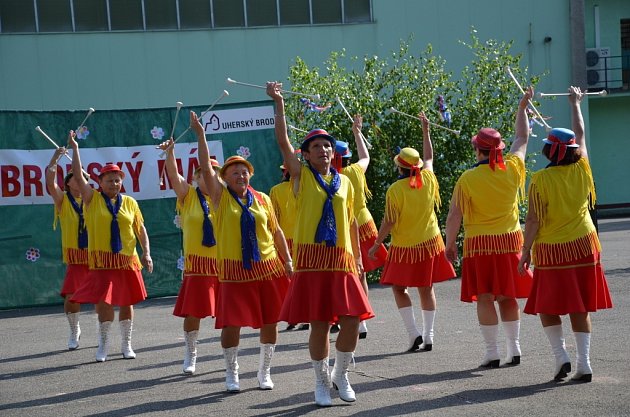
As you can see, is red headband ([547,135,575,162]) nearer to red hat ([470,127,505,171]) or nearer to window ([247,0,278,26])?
red hat ([470,127,505,171])

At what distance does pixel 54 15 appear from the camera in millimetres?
27844

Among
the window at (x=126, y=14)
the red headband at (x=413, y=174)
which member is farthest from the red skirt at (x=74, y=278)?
the window at (x=126, y=14)

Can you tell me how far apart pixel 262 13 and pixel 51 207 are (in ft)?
49.3

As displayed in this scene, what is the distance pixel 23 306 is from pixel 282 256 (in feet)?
26.8

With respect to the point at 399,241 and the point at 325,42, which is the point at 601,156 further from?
the point at 399,241

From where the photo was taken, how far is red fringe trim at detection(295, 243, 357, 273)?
7.42 m

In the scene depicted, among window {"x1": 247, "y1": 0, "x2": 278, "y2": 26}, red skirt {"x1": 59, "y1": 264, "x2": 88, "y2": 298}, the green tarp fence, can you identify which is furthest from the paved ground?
window {"x1": 247, "y1": 0, "x2": 278, "y2": 26}

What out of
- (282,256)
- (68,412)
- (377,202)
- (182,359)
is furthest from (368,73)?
(68,412)

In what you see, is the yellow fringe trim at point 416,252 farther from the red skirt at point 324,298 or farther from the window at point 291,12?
the window at point 291,12

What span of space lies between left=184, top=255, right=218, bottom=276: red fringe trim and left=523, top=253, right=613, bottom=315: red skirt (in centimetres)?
304

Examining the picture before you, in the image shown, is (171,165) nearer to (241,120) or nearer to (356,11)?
(241,120)

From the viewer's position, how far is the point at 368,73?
16.8 metres

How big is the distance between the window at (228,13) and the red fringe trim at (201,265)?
66.1ft

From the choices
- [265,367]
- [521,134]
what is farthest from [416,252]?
[265,367]
